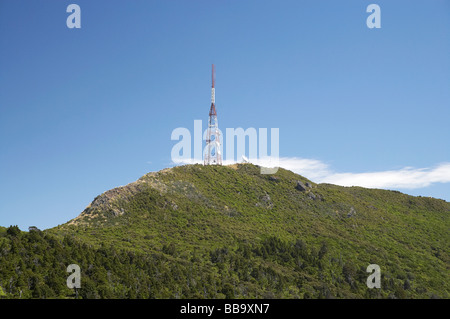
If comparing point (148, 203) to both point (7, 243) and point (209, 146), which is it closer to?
point (209, 146)

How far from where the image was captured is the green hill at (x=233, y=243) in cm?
6788

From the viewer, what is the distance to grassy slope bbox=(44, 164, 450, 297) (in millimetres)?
93062

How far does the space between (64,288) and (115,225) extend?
34743mm

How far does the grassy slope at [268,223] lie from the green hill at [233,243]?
355 mm

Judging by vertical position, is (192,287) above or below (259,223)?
below

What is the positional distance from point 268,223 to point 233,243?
20.5 metres

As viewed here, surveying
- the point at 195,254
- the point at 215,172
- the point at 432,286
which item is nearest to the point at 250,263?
the point at 195,254

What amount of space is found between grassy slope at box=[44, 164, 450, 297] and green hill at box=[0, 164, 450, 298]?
0.36 m

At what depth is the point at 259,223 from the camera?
11294cm
